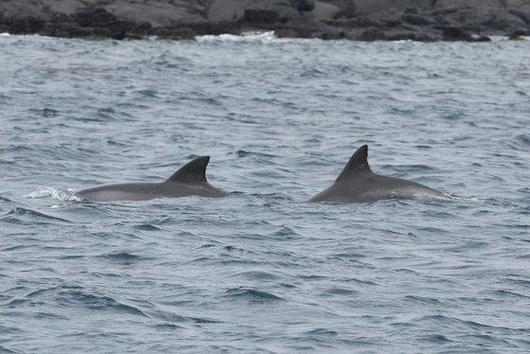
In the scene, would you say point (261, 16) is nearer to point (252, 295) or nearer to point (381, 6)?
point (381, 6)

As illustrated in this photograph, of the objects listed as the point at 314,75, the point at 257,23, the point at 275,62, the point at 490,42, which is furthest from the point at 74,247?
the point at 257,23

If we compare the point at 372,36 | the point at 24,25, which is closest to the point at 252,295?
the point at 24,25

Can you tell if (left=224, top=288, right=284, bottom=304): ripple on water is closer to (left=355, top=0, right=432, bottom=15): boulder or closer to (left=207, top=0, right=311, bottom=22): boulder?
(left=207, top=0, right=311, bottom=22): boulder

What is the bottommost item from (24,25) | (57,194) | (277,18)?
(24,25)

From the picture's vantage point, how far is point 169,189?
18.8 metres

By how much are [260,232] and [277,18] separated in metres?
82.2

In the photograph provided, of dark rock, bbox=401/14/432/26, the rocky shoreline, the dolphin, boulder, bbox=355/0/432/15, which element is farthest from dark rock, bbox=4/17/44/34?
the dolphin

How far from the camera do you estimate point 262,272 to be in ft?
46.3

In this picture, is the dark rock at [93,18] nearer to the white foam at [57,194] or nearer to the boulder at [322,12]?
the boulder at [322,12]

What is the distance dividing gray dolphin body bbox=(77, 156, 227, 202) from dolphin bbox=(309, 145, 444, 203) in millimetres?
1527

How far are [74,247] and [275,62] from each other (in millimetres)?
43841

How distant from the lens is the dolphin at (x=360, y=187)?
18719 mm

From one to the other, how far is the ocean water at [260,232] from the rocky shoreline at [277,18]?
51.9 m

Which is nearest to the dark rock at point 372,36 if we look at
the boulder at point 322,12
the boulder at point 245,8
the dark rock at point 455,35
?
the dark rock at point 455,35
